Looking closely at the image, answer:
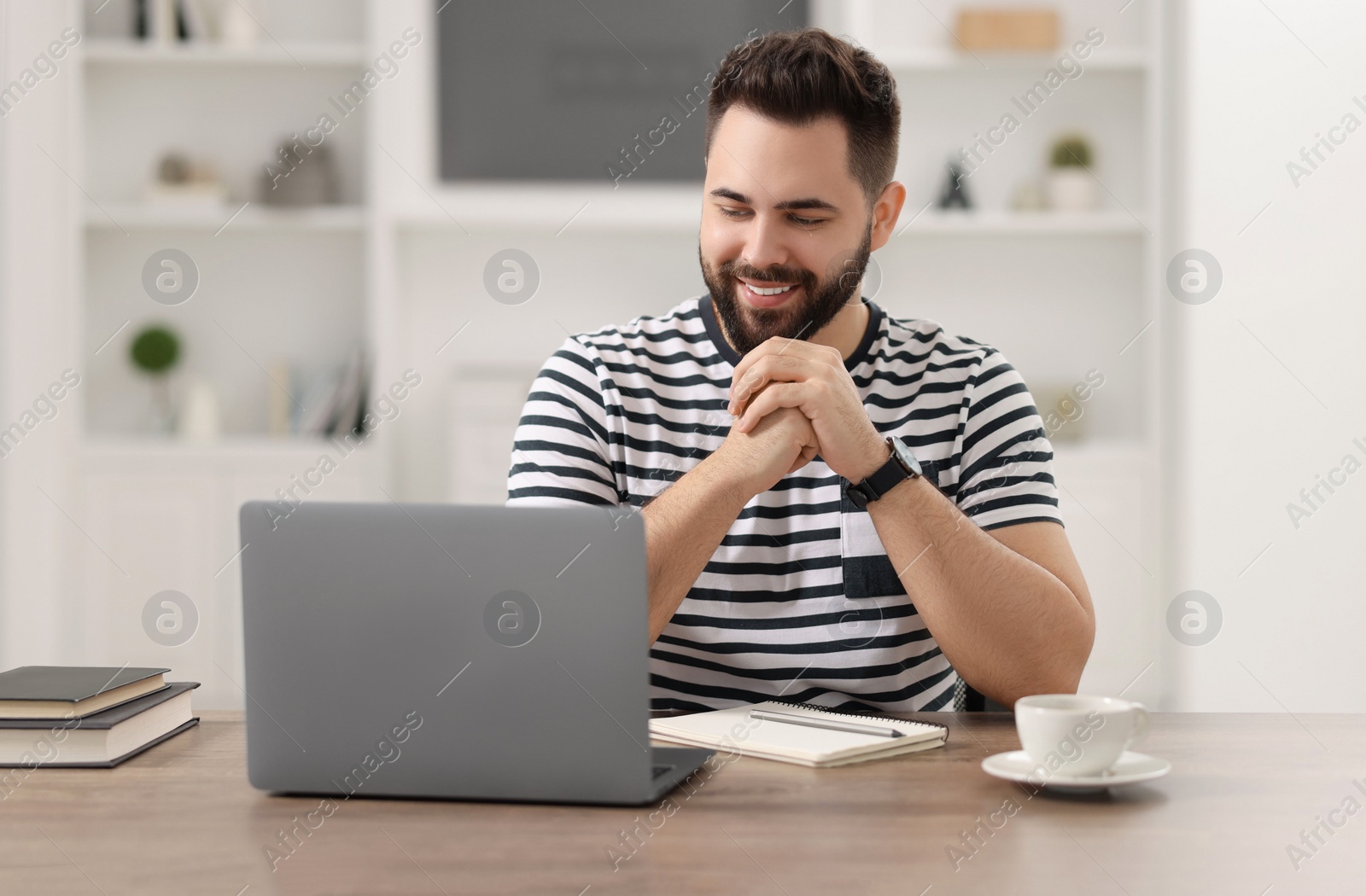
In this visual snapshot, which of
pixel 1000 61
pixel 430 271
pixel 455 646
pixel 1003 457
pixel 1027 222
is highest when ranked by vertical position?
pixel 1000 61

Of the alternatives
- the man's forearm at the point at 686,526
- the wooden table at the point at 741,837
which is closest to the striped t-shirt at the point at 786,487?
the man's forearm at the point at 686,526

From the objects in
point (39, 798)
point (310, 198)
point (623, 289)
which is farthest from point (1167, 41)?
point (39, 798)

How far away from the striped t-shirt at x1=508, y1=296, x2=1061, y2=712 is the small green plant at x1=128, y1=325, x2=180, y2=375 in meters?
2.18

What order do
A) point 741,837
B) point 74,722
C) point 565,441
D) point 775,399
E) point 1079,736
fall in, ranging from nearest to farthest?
point 741,837 → point 1079,736 → point 74,722 → point 775,399 → point 565,441

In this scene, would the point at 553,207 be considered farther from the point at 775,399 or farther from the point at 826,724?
the point at 826,724

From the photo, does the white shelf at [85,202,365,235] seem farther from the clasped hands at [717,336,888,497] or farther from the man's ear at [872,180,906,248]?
the clasped hands at [717,336,888,497]

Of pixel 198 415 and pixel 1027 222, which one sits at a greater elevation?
pixel 1027 222

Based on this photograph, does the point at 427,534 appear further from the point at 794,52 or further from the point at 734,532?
the point at 794,52

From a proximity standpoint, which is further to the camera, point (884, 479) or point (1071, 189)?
point (1071, 189)

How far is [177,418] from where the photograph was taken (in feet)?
11.1

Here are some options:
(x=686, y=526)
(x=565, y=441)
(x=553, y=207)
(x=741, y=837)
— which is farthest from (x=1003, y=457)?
(x=553, y=207)

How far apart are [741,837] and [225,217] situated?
2.99 meters

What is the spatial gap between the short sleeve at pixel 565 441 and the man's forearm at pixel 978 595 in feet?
1.21

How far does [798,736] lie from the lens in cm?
105
